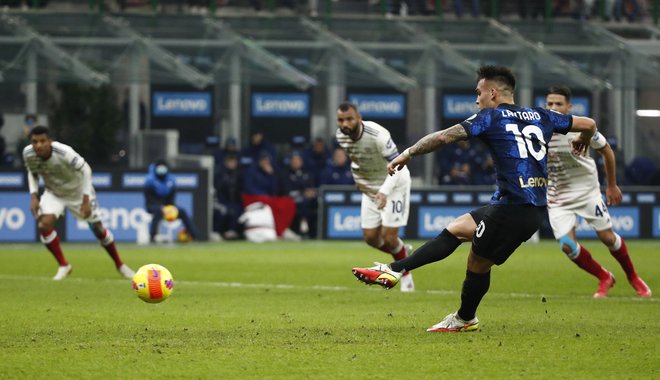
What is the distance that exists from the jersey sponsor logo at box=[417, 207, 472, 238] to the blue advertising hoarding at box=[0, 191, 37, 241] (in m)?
8.60

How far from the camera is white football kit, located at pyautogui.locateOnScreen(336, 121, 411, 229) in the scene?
1605 centimetres

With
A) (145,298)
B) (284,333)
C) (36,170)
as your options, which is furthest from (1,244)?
(284,333)

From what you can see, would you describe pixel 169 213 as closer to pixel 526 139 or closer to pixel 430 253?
pixel 430 253

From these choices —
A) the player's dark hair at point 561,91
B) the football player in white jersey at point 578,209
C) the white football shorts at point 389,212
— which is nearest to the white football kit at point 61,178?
the white football shorts at point 389,212

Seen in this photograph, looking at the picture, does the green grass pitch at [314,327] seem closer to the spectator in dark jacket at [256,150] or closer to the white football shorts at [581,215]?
the white football shorts at [581,215]

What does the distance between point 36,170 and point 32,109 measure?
543 inches

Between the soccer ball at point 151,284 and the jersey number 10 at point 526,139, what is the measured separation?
3.89 metres

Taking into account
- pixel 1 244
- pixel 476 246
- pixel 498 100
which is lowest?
pixel 1 244

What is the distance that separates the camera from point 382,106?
3572 centimetres

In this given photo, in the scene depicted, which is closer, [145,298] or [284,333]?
[284,333]

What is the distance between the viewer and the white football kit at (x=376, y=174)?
16047 millimetres

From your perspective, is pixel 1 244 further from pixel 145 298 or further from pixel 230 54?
pixel 145 298

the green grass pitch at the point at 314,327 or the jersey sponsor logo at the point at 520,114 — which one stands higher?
the jersey sponsor logo at the point at 520,114

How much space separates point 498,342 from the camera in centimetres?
1003
